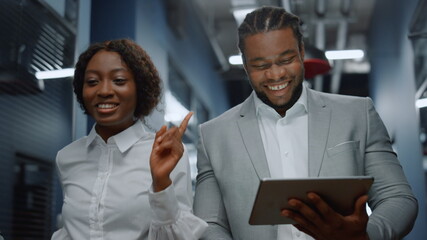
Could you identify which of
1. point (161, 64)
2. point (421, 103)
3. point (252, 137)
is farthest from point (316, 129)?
point (161, 64)

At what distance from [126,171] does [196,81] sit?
5575mm

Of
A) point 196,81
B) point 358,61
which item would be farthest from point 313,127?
point 358,61

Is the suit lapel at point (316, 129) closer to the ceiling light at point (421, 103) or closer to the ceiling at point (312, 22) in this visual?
the ceiling light at point (421, 103)

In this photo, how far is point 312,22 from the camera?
7152 mm

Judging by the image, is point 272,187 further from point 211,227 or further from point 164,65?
point 164,65

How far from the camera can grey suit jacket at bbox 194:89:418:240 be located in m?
1.67

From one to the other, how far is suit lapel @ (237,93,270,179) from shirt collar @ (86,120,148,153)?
35cm

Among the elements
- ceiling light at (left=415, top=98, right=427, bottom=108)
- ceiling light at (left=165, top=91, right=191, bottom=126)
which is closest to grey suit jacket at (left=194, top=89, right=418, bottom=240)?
ceiling light at (left=415, top=98, right=427, bottom=108)

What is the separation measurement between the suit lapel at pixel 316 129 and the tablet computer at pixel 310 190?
0.32 meters

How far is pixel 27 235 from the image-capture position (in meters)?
2.79

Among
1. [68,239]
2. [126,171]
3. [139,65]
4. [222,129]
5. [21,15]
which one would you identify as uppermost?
[21,15]

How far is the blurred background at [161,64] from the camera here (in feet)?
8.85

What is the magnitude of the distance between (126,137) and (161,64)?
3.33 m

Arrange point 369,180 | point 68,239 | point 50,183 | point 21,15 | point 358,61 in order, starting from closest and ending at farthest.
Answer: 1. point 369,180
2. point 68,239
3. point 21,15
4. point 50,183
5. point 358,61
